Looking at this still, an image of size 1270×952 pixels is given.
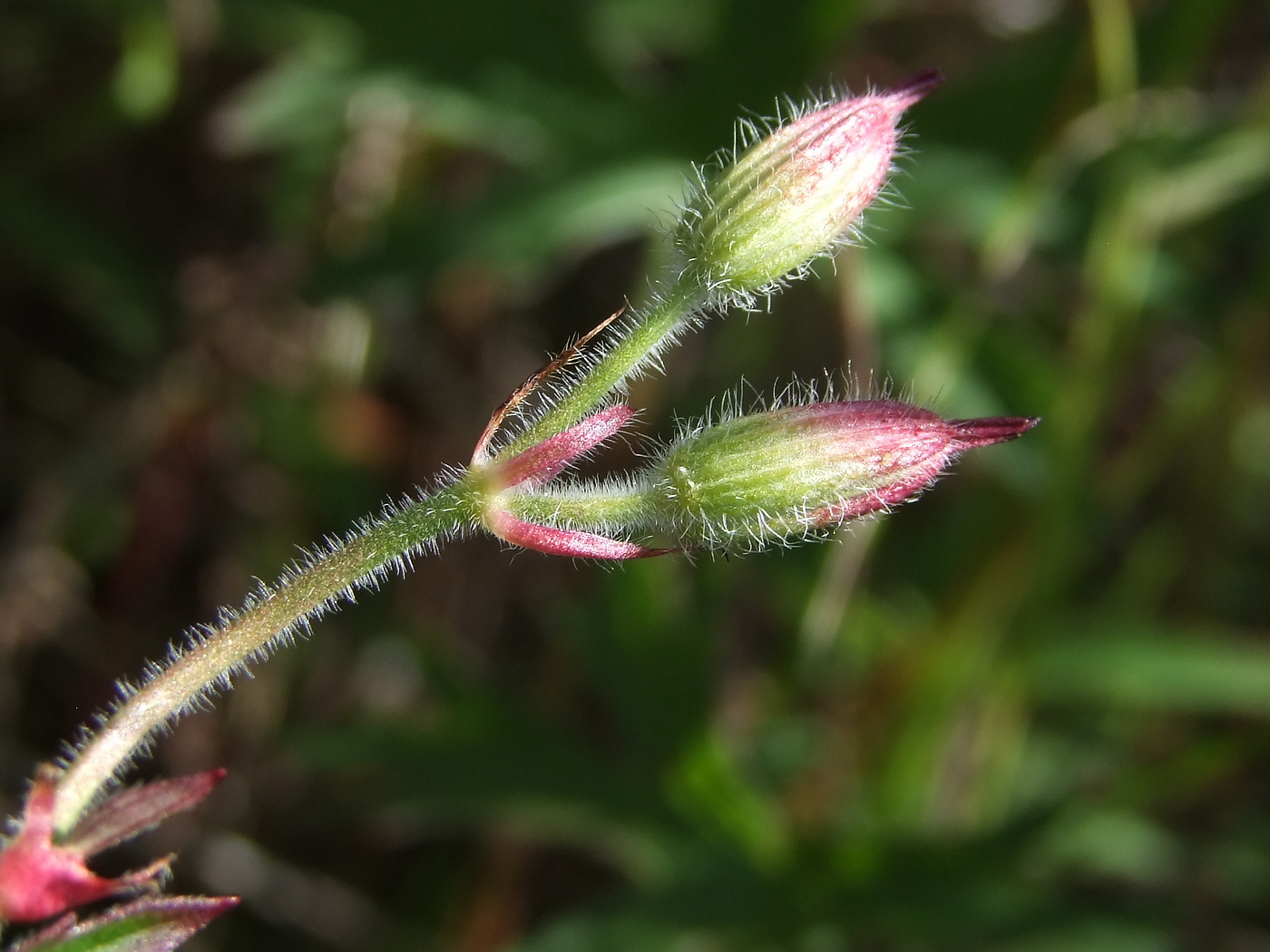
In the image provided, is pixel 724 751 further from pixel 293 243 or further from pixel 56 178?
pixel 56 178

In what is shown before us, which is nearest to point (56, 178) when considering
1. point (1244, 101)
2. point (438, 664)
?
point (438, 664)

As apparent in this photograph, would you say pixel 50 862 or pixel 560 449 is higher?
pixel 560 449

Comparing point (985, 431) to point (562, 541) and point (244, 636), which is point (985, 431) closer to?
point (562, 541)

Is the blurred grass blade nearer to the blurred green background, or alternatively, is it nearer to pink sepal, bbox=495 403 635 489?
the blurred green background

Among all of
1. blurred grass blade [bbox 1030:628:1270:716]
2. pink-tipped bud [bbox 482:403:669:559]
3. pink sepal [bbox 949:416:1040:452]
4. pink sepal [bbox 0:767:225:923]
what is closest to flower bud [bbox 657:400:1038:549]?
pink sepal [bbox 949:416:1040:452]

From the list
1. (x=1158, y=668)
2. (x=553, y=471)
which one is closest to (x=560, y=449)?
(x=553, y=471)

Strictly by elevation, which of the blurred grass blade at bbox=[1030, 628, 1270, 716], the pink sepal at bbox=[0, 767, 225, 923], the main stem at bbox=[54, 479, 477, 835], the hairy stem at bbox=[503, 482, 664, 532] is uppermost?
the blurred grass blade at bbox=[1030, 628, 1270, 716]

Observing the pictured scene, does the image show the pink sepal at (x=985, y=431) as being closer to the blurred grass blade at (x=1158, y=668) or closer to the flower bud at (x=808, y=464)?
the flower bud at (x=808, y=464)

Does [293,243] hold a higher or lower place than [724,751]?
higher
